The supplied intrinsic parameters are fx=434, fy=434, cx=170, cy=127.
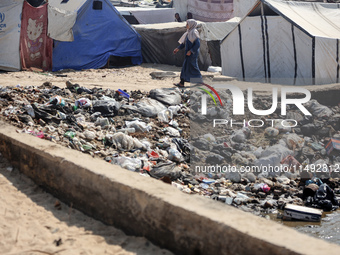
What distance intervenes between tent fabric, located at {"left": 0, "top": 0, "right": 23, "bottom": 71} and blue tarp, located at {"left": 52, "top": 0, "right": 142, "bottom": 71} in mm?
1030

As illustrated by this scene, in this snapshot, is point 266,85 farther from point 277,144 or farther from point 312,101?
point 277,144

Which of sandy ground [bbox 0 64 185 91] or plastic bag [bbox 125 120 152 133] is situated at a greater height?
sandy ground [bbox 0 64 185 91]

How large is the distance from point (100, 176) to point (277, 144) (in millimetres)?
4282

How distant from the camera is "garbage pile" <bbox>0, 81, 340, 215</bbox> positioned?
17.5 feet

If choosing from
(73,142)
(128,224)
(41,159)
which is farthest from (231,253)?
(73,142)

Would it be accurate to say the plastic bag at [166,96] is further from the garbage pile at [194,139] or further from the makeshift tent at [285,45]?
the makeshift tent at [285,45]

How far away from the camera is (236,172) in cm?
584

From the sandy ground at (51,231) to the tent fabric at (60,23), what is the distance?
861 centimetres

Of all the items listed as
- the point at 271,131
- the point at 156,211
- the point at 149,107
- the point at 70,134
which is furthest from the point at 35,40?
the point at 156,211

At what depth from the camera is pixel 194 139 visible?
684 centimetres

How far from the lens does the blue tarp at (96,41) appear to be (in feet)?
39.4

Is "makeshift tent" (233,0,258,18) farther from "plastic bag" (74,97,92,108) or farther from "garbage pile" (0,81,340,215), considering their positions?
"plastic bag" (74,97,92,108)

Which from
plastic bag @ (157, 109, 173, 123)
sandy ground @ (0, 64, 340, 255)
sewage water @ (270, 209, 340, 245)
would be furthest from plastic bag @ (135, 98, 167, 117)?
sandy ground @ (0, 64, 340, 255)

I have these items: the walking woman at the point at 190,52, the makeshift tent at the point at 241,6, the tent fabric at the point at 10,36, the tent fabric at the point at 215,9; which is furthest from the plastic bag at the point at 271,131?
the tent fabric at the point at 215,9
